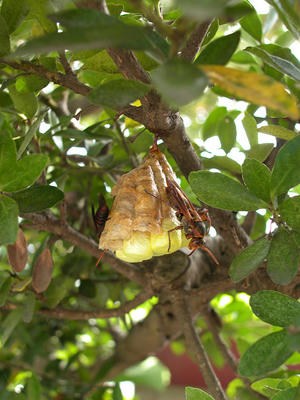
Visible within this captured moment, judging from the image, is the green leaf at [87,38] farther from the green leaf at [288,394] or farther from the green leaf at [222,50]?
the green leaf at [288,394]

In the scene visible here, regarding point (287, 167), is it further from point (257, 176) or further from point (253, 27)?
point (253, 27)

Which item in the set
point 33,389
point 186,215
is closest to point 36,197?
point 186,215

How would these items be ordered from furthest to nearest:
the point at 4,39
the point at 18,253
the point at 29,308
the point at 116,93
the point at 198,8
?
the point at 29,308
the point at 18,253
the point at 4,39
the point at 116,93
the point at 198,8

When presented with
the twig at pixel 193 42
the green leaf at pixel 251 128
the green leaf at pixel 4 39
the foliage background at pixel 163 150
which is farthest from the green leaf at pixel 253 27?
the green leaf at pixel 4 39

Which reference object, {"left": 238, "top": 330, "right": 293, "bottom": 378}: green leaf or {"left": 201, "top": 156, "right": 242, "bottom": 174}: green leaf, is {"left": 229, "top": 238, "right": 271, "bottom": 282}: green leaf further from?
{"left": 201, "top": 156, "right": 242, "bottom": 174}: green leaf

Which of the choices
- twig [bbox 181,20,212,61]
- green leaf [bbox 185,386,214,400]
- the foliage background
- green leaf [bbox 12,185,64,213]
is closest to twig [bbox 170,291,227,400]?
the foliage background

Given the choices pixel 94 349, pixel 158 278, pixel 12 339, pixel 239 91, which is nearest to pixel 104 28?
pixel 239 91
